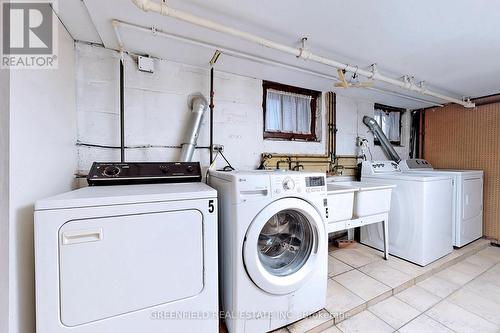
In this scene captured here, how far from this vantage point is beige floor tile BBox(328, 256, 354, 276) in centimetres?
218

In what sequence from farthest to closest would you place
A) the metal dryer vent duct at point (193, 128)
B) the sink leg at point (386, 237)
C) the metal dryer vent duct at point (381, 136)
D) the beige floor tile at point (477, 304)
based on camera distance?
the metal dryer vent duct at point (381, 136), the sink leg at point (386, 237), the metal dryer vent duct at point (193, 128), the beige floor tile at point (477, 304)

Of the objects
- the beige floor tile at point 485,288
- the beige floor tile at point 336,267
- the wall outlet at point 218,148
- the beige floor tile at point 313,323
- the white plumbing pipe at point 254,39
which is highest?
the white plumbing pipe at point 254,39

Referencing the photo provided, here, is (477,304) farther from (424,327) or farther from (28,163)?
(28,163)

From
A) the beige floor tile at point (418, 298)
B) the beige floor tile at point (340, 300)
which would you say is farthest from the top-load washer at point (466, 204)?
the beige floor tile at point (340, 300)

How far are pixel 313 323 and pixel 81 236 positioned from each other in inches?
59.0

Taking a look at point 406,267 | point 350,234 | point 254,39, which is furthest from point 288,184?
point 350,234

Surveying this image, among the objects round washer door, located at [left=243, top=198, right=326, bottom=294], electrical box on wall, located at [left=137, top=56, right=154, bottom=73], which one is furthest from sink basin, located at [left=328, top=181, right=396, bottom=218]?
electrical box on wall, located at [left=137, top=56, right=154, bottom=73]

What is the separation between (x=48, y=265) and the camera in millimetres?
927

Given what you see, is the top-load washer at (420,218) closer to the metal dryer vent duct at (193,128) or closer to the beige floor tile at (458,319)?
the beige floor tile at (458,319)

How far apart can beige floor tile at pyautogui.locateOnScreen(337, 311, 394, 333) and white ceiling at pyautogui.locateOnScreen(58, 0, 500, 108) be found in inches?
80.4

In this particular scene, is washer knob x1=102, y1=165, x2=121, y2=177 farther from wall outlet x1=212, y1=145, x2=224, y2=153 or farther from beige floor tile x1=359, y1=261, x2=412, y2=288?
beige floor tile x1=359, y1=261, x2=412, y2=288

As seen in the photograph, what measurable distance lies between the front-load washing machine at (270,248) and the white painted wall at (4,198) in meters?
0.96

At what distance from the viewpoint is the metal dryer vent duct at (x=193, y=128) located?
1.95 metres

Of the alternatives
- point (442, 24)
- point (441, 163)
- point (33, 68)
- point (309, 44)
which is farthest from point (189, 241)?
point (441, 163)
